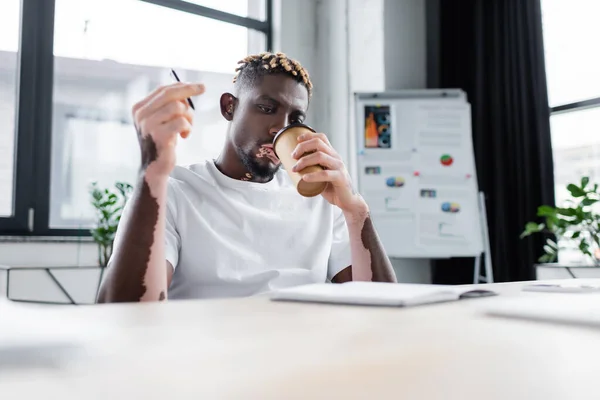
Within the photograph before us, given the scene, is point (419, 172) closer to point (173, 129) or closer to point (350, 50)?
point (350, 50)

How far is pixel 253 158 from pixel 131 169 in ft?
7.44

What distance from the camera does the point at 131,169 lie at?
354 centimetres

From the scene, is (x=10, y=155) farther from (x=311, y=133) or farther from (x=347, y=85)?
(x=311, y=133)

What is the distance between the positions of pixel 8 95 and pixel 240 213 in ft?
7.92

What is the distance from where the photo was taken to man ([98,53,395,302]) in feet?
3.28

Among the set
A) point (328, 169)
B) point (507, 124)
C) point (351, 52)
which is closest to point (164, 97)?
point (328, 169)

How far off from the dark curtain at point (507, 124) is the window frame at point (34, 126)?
2574 millimetres

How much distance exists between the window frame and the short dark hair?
1994 mm

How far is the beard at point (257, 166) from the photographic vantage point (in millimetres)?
1470

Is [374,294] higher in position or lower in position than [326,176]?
lower

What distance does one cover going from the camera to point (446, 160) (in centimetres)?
366

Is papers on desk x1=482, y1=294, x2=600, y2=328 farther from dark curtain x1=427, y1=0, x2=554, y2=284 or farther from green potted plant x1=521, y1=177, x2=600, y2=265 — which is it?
dark curtain x1=427, y1=0, x2=554, y2=284

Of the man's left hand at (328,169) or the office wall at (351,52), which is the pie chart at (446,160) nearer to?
the office wall at (351,52)

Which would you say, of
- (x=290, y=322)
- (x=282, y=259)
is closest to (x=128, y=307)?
(x=290, y=322)
